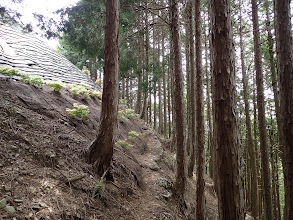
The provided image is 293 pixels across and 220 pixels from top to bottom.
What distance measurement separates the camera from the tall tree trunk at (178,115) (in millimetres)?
5562

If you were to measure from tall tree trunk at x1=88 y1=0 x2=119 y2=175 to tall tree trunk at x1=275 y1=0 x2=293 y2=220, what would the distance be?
3.17 m

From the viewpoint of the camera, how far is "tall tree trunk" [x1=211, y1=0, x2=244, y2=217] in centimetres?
229

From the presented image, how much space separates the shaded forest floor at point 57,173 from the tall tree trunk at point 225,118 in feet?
6.95

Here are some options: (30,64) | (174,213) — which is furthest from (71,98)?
(174,213)

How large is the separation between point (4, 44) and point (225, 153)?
972 centimetres

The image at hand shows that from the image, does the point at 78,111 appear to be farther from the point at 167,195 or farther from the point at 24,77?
the point at 167,195

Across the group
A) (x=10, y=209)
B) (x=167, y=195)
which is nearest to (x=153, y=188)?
(x=167, y=195)

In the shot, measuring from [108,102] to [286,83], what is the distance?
132 inches

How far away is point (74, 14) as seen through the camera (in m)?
7.19

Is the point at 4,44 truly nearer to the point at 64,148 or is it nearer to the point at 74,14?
the point at 74,14

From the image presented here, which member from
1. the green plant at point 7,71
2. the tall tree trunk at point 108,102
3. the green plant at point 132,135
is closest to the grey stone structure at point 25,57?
the green plant at point 7,71

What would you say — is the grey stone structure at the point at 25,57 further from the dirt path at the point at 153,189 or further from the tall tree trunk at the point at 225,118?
the tall tree trunk at the point at 225,118

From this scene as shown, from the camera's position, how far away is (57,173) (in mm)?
3348

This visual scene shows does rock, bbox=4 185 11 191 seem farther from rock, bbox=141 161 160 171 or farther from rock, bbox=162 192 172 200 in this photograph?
rock, bbox=141 161 160 171
